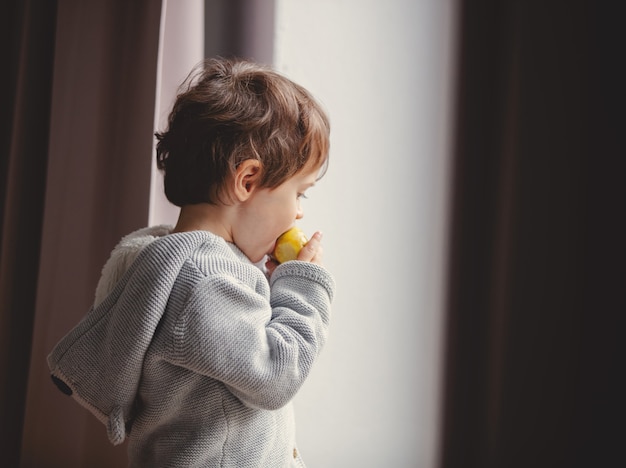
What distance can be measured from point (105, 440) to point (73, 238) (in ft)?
1.48

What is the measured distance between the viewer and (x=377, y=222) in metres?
1.28

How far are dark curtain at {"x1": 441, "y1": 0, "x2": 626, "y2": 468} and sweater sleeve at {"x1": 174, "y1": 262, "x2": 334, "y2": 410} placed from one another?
2.03ft

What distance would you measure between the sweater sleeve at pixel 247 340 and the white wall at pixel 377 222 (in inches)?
20.7

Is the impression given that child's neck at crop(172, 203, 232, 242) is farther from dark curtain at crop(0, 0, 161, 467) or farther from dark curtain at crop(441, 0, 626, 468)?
dark curtain at crop(441, 0, 626, 468)

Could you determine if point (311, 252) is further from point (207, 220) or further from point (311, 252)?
point (207, 220)

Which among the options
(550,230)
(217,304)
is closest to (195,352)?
(217,304)

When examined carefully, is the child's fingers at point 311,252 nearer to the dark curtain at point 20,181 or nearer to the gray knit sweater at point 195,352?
the gray knit sweater at point 195,352

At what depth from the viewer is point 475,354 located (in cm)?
125

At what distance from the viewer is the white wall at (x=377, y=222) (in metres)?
1.27

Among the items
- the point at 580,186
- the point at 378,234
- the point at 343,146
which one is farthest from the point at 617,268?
the point at 343,146

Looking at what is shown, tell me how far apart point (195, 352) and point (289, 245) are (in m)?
0.27

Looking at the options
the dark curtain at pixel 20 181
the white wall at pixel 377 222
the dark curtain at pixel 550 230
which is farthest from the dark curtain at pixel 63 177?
the dark curtain at pixel 550 230

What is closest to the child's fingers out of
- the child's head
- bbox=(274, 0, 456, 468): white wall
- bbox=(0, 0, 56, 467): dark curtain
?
the child's head

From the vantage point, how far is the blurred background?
119cm
